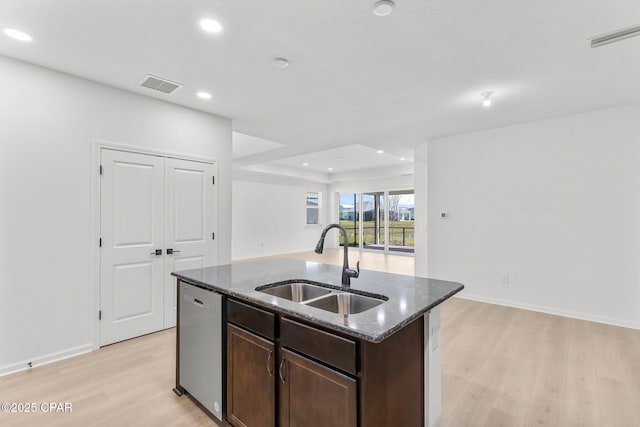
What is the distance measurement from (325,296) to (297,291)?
316mm

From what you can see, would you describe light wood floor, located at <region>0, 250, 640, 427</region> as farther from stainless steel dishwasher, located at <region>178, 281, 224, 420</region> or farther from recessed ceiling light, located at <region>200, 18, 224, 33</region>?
recessed ceiling light, located at <region>200, 18, 224, 33</region>

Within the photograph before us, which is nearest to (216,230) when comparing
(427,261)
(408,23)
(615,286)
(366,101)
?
(366,101)

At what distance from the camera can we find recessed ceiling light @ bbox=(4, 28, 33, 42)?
7.09 ft

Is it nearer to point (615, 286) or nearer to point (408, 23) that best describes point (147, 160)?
point (408, 23)

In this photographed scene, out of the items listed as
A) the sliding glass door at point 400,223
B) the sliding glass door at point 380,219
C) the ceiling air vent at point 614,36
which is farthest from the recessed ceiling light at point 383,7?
the sliding glass door at point 400,223

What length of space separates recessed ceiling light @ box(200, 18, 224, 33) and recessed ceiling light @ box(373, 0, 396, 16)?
1.08 m

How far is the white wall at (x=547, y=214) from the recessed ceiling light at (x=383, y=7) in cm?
338

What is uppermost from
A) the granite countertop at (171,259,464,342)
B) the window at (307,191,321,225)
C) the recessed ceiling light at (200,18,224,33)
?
the recessed ceiling light at (200,18,224,33)

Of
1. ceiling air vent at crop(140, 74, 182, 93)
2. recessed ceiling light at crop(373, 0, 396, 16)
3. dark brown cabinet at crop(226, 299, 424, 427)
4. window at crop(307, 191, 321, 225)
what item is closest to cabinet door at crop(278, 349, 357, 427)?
dark brown cabinet at crop(226, 299, 424, 427)

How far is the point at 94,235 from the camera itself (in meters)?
2.92

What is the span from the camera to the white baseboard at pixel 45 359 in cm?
247

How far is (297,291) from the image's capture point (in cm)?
202

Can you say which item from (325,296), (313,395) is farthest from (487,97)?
(313,395)

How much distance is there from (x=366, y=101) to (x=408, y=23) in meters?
1.46
